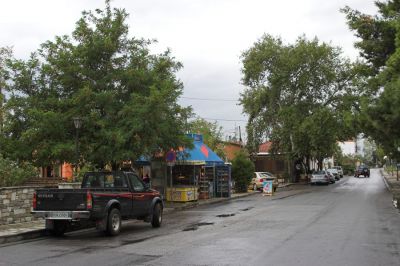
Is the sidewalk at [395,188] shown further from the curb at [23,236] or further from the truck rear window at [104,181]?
the curb at [23,236]

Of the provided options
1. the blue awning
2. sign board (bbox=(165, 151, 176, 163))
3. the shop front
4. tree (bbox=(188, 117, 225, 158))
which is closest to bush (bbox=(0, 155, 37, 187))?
sign board (bbox=(165, 151, 176, 163))

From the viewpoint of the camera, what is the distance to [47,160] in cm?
1994

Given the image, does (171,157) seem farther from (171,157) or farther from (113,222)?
(113,222)

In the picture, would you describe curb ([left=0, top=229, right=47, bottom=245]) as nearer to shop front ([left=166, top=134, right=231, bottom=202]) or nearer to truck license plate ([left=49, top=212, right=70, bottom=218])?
truck license plate ([left=49, top=212, right=70, bottom=218])

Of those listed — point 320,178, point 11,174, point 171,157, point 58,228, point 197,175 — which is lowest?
point 58,228

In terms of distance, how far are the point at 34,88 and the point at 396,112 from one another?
1423 centimetres

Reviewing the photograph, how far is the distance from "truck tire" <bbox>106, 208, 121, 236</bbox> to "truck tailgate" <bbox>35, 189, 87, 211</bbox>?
3.05 ft

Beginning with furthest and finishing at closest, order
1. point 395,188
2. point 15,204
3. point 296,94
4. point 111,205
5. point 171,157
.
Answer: point 296,94 < point 395,188 < point 171,157 < point 15,204 < point 111,205

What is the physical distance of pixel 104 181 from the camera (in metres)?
15.3

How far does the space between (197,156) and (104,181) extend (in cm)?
1292

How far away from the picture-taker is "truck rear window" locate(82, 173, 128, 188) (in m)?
15.0

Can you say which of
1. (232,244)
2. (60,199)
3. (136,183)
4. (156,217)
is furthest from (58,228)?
(232,244)

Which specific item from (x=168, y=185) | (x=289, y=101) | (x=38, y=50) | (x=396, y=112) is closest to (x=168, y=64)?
(x=38, y=50)

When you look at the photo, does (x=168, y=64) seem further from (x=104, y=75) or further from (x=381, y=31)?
(x=381, y=31)
